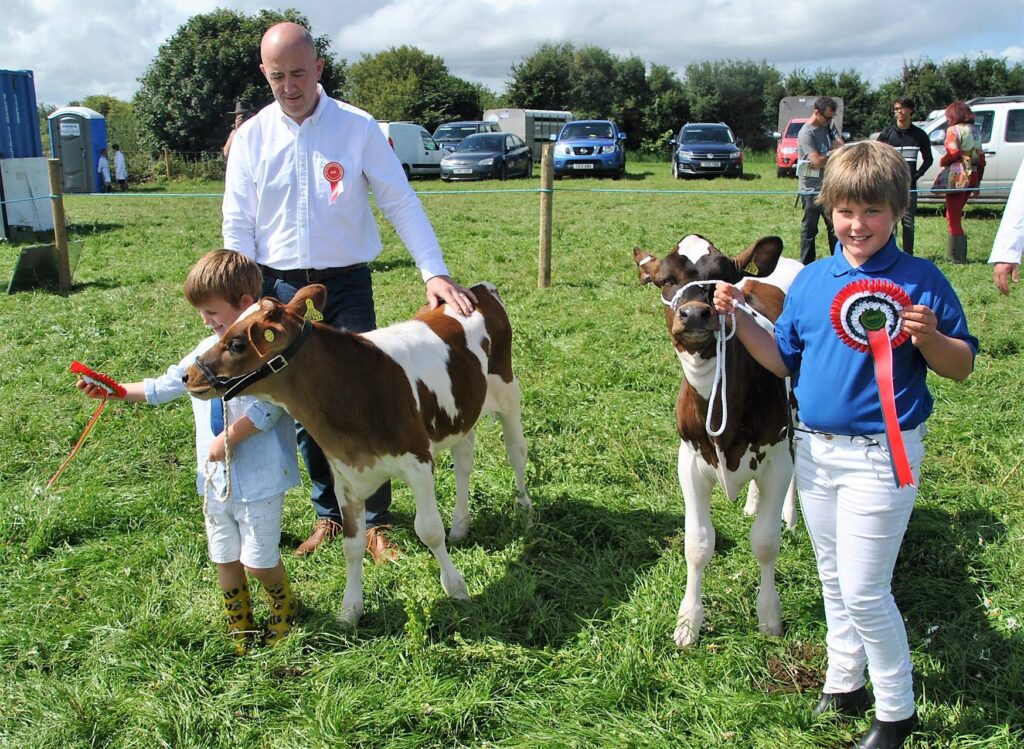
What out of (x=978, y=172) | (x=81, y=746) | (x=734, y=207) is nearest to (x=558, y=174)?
(x=734, y=207)

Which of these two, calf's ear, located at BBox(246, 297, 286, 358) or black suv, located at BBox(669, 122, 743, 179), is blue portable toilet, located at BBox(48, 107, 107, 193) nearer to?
black suv, located at BBox(669, 122, 743, 179)

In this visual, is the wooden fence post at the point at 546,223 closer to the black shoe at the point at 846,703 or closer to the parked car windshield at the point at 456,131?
the black shoe at the point at 846,703

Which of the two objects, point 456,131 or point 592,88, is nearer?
point 456,131

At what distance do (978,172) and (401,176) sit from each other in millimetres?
11965

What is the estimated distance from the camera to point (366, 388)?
3.51 meters

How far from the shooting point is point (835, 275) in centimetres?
276

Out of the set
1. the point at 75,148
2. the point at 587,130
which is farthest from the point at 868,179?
the point at 75,148

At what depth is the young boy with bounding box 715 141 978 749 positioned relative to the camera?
2.60 m

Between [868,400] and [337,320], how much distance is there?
2651 millimetres

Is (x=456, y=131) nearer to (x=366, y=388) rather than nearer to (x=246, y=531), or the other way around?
(x=366, y=388)

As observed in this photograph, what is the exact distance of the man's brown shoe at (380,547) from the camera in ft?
14.1

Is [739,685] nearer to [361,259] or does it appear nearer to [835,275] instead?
[835,275]

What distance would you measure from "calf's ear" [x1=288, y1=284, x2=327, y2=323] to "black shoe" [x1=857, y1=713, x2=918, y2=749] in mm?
2479

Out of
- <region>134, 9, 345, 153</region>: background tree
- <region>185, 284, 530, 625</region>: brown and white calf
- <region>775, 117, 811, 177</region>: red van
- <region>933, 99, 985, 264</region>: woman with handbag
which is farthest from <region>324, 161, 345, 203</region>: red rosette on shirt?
<region>134, 9, 345, 153</region>: background tree
